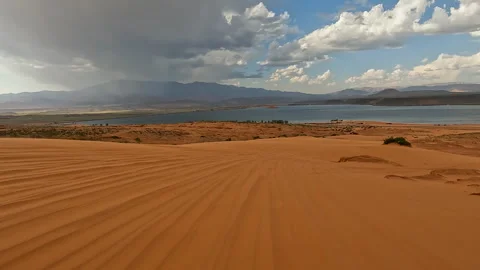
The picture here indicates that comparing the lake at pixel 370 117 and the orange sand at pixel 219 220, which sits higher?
the orange sand at pixel 219 220

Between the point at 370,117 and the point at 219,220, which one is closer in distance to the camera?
the point at 219,220

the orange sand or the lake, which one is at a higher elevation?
the orange sand

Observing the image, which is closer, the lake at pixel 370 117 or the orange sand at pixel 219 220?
the orange sand at pixel 219 220

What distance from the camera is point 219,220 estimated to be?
12.2ft

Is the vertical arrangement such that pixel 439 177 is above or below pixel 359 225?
below

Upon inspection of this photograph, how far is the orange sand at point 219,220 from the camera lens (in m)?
2.75

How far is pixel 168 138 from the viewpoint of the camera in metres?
26.9

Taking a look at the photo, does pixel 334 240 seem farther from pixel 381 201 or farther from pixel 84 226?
pixel 84 226

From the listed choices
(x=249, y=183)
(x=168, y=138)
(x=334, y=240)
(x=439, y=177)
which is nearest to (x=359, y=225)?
(x=334, y=240)

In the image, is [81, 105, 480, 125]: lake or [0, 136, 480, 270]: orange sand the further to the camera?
[81, 105, 480, 125]: lake

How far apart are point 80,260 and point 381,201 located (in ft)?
13.2

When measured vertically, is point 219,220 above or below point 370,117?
above

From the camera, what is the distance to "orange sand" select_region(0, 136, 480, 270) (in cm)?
275

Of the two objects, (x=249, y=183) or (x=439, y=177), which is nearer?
(x=249, y=183)
